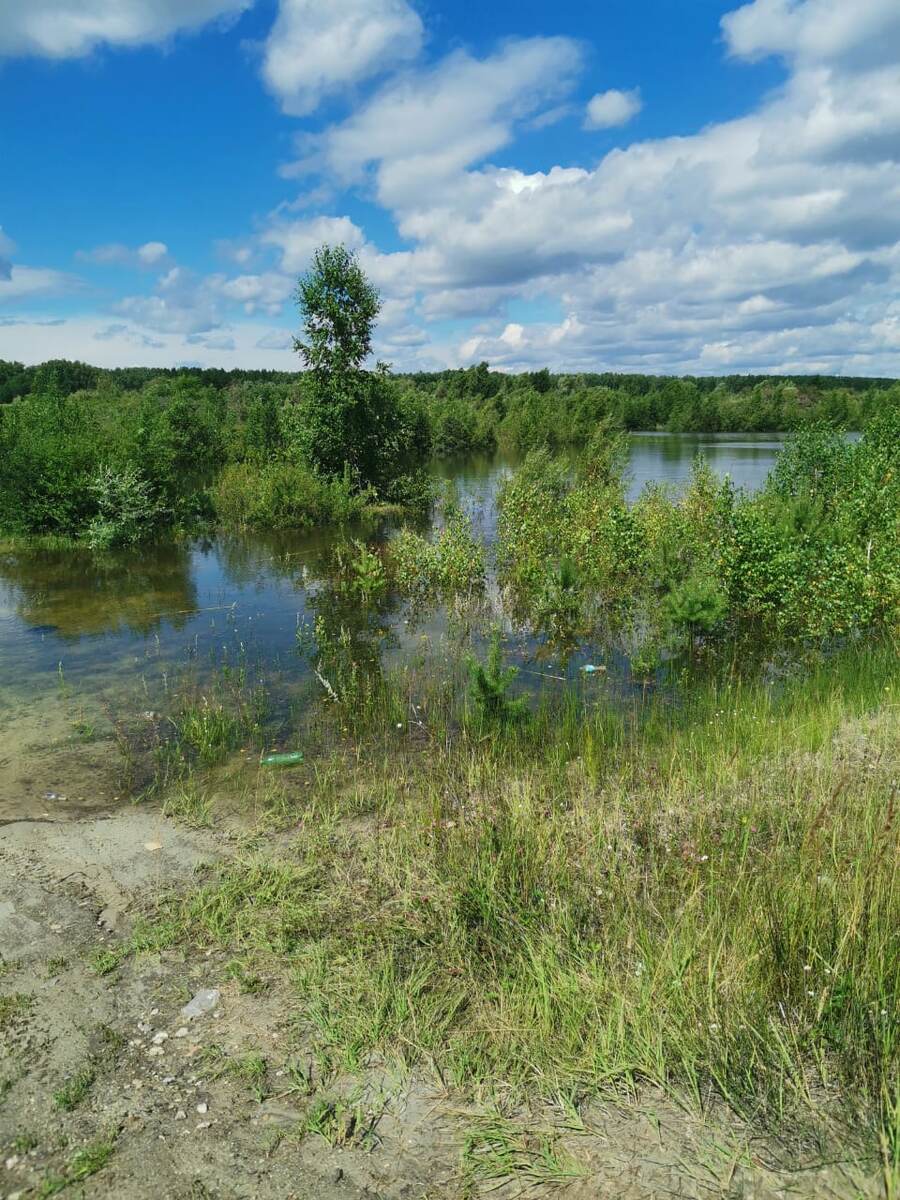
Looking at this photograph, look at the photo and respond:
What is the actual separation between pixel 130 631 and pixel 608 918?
10.6 m

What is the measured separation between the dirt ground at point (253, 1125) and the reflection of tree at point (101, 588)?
30.7 feet

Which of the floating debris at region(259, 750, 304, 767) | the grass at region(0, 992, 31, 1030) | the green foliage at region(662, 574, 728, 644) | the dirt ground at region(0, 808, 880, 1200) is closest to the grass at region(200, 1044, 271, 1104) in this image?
the dirt ground at region(0, 808, 880, 1200)

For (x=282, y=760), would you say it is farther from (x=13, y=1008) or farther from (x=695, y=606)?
(x=695, y=606)

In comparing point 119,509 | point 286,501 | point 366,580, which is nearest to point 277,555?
point 286,501

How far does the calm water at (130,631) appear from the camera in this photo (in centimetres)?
797

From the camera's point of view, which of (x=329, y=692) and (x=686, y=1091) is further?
(x=329, y=692)

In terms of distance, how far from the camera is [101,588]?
50.9 feet

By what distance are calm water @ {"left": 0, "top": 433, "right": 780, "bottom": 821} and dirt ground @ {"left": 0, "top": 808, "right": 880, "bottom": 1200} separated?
10.5 ft

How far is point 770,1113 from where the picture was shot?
2.89 m

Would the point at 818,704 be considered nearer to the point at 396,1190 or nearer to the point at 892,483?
the point at 396,1190

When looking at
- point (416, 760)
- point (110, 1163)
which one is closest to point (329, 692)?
point (416, 760)

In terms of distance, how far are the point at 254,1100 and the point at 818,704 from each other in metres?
6.58

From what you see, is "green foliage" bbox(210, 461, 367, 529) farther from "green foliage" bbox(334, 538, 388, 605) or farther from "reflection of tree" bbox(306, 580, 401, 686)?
"reflection of tree" bbox(306, 580, 401, 686)

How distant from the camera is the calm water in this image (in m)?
7.97
